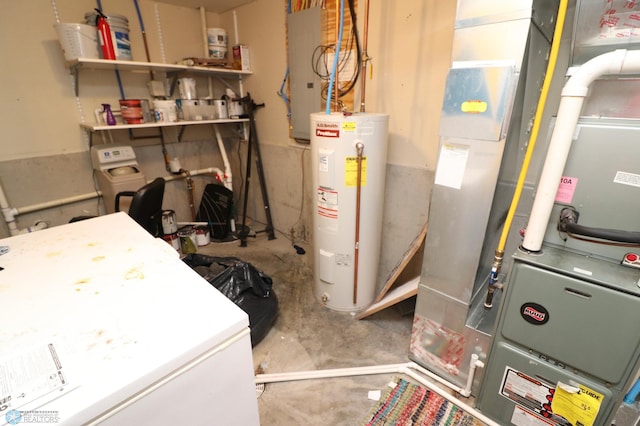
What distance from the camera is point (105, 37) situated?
2295mm

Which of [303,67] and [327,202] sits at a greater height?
[303,67]

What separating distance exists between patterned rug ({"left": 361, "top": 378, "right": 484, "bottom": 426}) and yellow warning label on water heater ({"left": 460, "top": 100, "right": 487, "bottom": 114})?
1415 mm

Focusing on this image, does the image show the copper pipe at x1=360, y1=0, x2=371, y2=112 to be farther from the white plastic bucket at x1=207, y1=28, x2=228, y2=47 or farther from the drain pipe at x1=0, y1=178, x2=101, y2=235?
the drain pipe at x1=0, y1=178, x2=101, y2=235

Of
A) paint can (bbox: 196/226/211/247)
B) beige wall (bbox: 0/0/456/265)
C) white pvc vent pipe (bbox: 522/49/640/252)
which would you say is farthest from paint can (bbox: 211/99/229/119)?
white pvc vent pipe (bbox: 522/49/640/252)

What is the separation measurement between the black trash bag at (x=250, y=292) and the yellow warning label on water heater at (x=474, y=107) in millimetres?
1536

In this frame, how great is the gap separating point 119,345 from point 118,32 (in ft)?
8.62

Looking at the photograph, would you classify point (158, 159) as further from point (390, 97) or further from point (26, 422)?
point (26, 422)

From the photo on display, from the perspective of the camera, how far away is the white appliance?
624mm

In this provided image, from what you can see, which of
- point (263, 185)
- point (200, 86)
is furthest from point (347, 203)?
point (200, 86)

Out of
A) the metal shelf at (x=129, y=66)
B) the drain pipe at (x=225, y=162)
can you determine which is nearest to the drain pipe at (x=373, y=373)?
the drain pipe at (x=225, y=162)

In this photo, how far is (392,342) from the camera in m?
1.95

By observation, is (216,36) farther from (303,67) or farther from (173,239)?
(173,239)

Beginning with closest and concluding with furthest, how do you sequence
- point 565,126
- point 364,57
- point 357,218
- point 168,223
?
point 565,126
point 357,218
point 364,57
point 168,223

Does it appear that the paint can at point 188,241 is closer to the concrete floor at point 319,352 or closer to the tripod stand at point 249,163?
the tripod stand at point 249,163
